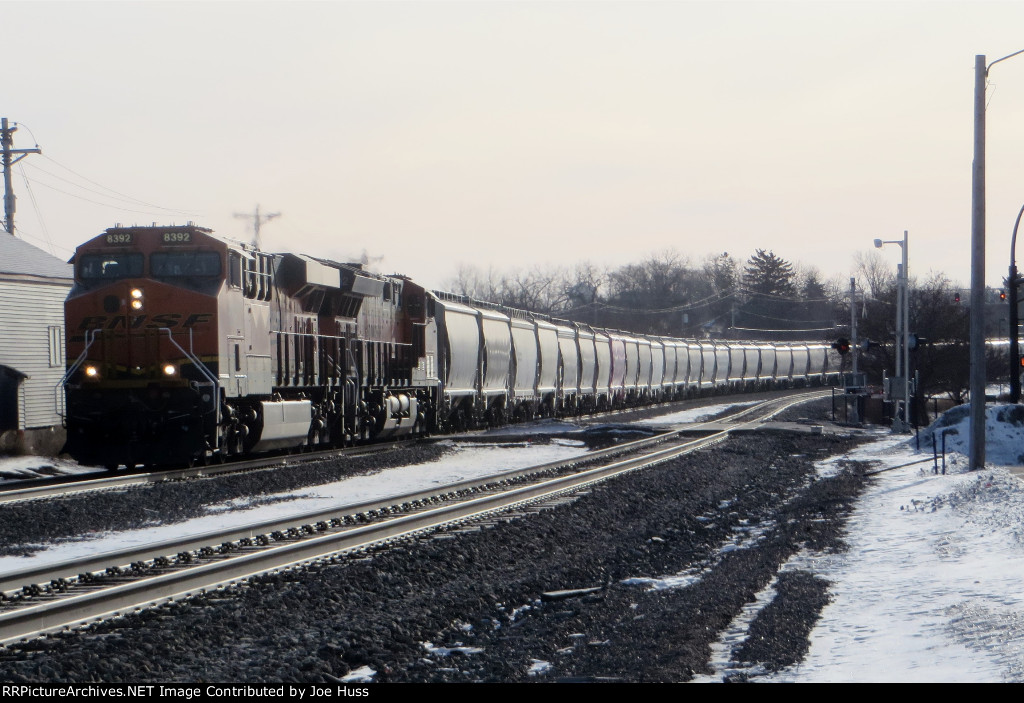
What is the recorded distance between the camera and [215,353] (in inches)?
707

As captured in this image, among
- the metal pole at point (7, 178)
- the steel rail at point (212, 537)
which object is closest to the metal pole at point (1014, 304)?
the steel rail at point (212, 537)

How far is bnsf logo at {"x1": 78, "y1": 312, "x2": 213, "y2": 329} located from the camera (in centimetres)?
1803

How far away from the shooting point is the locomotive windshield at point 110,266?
1864 cm

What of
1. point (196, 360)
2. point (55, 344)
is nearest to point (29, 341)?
point (55, 344)

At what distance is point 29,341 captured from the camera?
28.1 metres

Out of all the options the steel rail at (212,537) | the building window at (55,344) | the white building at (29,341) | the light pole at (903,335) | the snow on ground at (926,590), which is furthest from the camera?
the light pole at (903,335)

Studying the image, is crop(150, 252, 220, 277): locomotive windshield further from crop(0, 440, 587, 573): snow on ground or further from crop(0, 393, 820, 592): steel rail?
crop(0, 393, 820, 592): steel rail

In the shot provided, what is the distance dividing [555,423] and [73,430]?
1954 cm

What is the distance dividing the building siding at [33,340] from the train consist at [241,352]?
8.34 meters

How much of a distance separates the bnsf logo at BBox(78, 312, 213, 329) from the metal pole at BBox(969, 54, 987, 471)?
42.2ft

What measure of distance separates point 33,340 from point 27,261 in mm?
2845

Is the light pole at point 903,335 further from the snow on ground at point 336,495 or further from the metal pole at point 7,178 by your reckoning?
the metal pole at point 7,178
